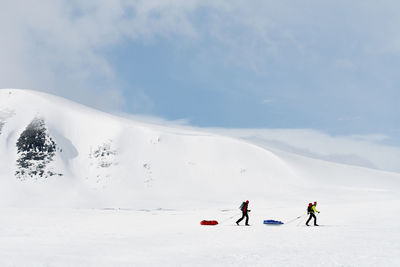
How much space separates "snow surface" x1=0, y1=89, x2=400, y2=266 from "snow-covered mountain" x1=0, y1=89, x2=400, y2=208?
320 millimetres

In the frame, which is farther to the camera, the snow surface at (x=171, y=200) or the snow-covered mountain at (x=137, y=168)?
the snow-covered mountain at (x=137, y=168)

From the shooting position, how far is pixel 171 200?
79.9m

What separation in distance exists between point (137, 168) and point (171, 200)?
18.1 meters

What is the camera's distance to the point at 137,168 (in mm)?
94938

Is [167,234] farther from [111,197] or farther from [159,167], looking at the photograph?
[159,167]

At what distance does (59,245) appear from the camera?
16766mm

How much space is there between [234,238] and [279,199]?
59930 millimetres

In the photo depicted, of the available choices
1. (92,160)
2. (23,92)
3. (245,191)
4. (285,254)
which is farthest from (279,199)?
(23,92)

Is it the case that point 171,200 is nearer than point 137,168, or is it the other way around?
point 171,200

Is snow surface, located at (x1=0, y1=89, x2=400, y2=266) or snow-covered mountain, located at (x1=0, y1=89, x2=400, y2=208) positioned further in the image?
snow-covered mountain, located at (x1=0, y1=89, x2=400, y2=208)

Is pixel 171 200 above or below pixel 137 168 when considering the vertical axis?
below

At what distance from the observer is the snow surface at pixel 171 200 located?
15211 millimetres

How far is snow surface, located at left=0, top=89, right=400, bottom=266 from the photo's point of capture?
1521cm

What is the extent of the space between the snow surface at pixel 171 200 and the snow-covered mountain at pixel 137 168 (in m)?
0.32
